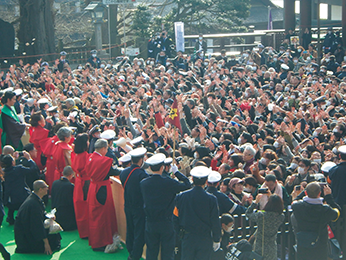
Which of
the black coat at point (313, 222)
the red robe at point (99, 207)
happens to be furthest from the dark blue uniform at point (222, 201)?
the red robe at point (99, 207)

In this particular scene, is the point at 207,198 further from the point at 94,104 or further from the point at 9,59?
the point at 9,59

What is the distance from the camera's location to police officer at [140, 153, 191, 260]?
5.33m

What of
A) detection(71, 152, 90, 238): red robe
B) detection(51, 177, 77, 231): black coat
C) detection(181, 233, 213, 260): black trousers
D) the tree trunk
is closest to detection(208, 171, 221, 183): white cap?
detection(181, 233, 213, 260): black trousers

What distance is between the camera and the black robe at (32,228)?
248 inches

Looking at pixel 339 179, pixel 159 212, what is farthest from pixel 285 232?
pixel 159 212

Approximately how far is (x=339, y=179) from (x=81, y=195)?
3.62 meters

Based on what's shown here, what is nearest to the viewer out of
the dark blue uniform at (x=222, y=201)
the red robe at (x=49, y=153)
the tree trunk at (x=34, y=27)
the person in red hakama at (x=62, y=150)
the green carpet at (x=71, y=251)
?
the dark blue uniform at (x=222, y=201)

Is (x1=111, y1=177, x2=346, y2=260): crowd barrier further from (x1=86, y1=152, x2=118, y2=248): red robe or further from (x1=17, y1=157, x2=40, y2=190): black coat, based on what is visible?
(x1=17, y1=157, x2=40, y2=190): black coat

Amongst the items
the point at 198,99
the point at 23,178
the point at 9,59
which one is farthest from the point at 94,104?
the point at 9,59

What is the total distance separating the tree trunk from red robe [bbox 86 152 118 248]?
678 inches

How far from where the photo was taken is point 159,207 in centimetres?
534

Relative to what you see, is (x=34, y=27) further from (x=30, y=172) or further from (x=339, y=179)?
(x=339, y=179)

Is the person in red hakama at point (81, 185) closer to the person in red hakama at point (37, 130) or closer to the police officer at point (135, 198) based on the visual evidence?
the police officer at point (135, 198)

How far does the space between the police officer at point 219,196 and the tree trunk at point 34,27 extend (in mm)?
18604
